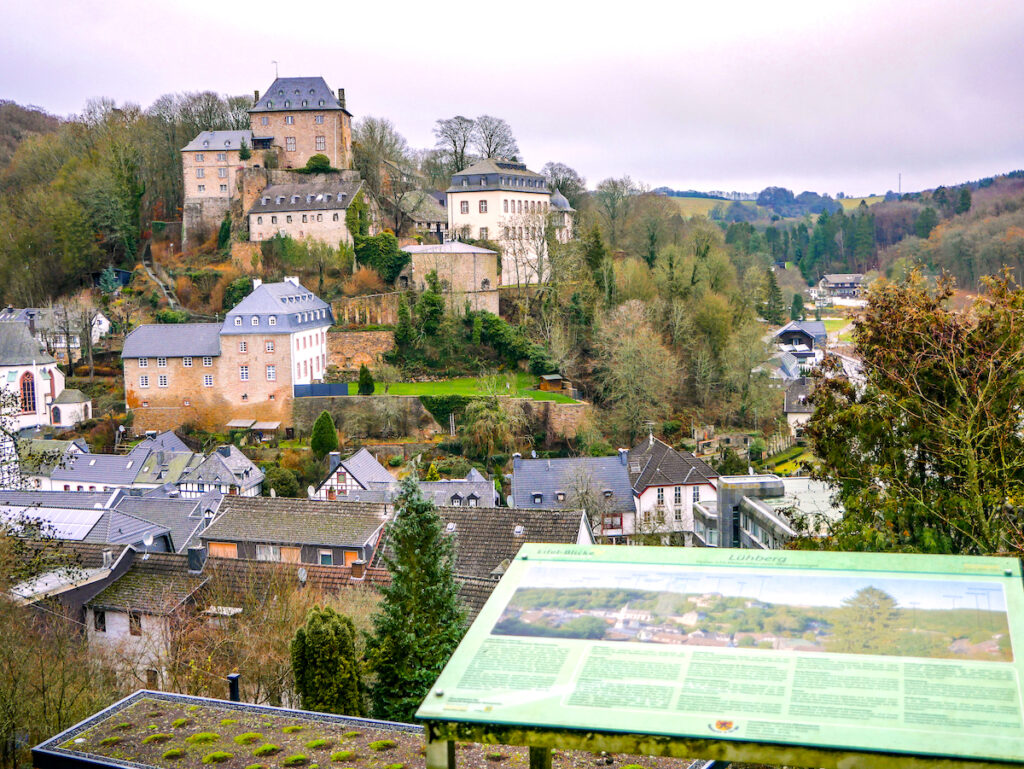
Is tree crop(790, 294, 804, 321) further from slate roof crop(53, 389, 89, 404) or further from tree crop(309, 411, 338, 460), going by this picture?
slate roof crop(53, 389, 89, 404)

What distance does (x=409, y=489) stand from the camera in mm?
13461

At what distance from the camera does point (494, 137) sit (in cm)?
6081

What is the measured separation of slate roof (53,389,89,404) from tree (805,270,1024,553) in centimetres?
3795

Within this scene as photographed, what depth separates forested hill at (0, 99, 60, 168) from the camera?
236 ft

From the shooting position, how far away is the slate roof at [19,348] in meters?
42.8

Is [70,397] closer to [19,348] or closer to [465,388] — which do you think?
[19,348]

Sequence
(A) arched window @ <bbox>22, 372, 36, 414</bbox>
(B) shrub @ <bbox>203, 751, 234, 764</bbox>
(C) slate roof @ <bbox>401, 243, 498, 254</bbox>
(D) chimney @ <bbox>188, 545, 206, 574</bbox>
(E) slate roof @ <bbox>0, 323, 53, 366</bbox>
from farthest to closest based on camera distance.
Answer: (C) slate roof @ <bbox>401, 243, 498, 254</bbox> → (A) arched window @ <bbox>22, 372, 36, 414</bbox> → (E) slate roof @ <bbox>0, 323, 53, 366</bbox> → (D) chimney @ <bbox>188, 545, 206, 574</bbox> → (B) shrub @ <bbox>203, 751, 234, 764</bbox>

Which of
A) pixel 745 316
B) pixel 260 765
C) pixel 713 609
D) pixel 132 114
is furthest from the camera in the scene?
pixel 132 114

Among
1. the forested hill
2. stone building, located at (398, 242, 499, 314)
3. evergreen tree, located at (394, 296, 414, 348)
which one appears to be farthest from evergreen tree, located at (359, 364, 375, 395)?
the forested hill

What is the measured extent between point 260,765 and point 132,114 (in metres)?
58.6

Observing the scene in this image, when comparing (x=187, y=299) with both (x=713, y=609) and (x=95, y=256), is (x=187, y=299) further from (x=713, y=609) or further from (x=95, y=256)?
(x=713, y=609)

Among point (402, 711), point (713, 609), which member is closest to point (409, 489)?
point (402, 711)

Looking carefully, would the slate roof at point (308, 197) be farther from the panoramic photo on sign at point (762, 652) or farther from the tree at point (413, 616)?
the panoramic photo on sign at point (762, 652)

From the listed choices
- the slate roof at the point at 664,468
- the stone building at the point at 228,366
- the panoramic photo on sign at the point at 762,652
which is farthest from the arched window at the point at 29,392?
the panoramic photo on sign at the point at 762,652
